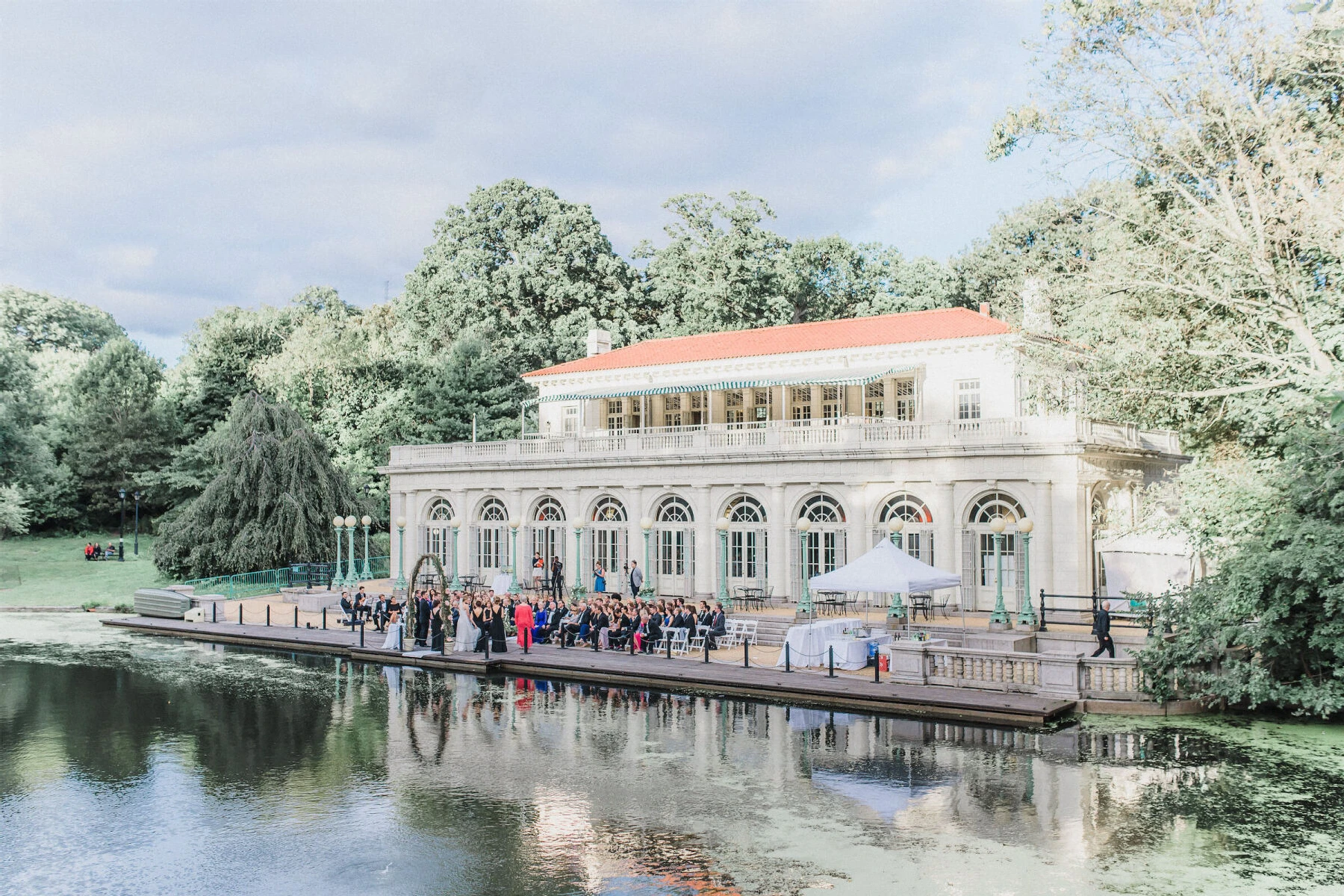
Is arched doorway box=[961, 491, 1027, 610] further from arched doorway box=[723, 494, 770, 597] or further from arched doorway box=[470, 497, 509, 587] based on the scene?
arched doorway box=[470, 497, 509, 587]

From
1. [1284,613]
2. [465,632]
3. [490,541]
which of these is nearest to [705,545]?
[490,541]

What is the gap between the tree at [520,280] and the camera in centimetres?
6275

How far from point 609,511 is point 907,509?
11.6 metres

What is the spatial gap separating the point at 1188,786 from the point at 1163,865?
350 cm

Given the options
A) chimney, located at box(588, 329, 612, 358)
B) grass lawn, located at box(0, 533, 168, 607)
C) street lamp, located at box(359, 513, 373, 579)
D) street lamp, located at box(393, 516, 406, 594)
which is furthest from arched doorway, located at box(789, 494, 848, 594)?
grass lawn, located at box(0, 533, 168, 607)

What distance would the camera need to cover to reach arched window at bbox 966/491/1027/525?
31.4 meters

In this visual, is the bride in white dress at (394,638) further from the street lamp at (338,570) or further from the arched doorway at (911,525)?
the arched doorway at (911,525)

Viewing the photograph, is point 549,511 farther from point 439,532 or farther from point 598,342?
point 598,342

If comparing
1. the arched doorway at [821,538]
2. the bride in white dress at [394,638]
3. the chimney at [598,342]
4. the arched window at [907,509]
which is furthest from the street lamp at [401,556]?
the arched window at [907,509]

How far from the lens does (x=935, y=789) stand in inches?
555

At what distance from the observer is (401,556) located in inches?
1709

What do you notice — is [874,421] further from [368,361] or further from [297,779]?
[368,361]

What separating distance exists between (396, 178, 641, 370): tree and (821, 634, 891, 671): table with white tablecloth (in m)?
40.2

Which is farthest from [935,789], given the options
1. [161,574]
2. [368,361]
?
[368,361]
